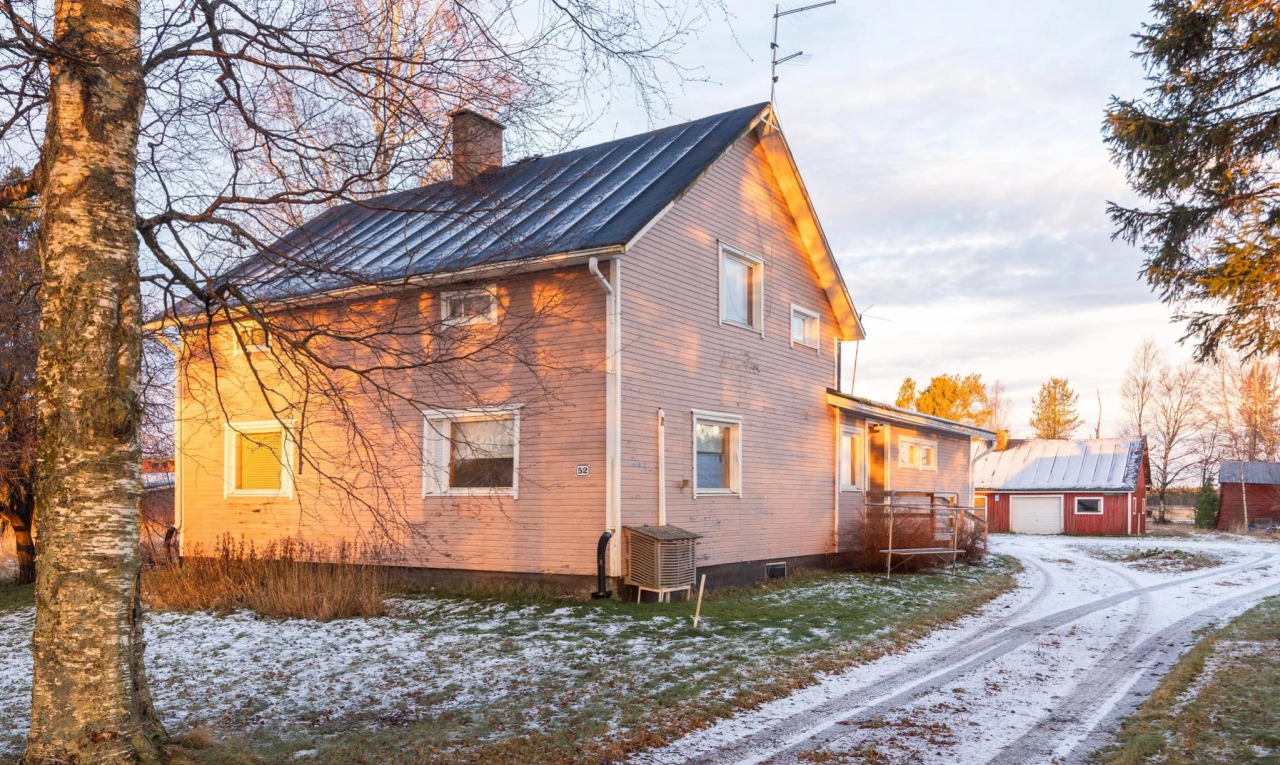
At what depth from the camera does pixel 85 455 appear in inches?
217

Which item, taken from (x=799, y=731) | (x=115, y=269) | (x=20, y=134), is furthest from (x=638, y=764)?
(x=20, y=134)

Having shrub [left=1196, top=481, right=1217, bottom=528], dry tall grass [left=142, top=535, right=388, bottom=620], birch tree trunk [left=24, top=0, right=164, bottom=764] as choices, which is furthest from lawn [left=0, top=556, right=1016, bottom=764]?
shrub [left=1196, top=481, right=1217, bottom=528]

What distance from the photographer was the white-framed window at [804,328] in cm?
1870

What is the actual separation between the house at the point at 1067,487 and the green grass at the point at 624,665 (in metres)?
29.9

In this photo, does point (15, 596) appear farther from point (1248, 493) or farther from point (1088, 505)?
point (1248, 493)

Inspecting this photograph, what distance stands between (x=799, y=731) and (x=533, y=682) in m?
2.59

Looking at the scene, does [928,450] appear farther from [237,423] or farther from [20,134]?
[20,134]

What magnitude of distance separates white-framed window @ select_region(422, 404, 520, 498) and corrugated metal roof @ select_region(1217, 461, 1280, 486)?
1787 inches

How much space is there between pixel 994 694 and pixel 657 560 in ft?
17.9

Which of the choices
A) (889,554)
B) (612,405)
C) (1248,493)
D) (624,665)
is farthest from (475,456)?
(1248,493)

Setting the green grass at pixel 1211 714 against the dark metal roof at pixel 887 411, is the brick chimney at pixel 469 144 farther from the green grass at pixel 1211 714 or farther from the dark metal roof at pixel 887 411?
the dark metal roof at pixel 887 411

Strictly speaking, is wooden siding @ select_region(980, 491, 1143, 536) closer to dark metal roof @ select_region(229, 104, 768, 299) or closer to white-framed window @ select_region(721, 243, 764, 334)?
white-framed window @ select_region(721, 243, 764, 334)

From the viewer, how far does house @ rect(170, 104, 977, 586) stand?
45.1 ft

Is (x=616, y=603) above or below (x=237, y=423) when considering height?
below
